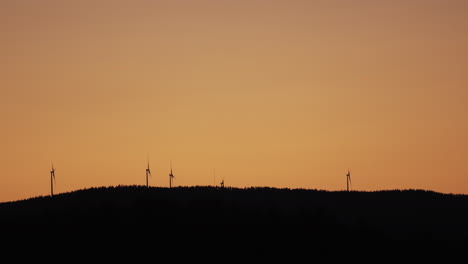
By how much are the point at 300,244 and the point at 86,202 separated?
22318 millimetres

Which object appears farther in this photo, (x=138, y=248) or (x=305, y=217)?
(x=305, y=217)

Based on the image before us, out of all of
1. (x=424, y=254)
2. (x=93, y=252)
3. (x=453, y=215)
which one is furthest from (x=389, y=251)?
(x=93, y=252)

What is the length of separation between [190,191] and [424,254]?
2600 centimetres

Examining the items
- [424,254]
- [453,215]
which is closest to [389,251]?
[424,254]

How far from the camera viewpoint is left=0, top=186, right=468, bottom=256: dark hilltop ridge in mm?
132375

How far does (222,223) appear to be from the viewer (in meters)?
135

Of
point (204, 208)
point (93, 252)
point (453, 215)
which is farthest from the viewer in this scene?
point (453, 215)

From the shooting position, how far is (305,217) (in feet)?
458

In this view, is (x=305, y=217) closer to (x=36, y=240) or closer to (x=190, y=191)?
(x=190, y=191)

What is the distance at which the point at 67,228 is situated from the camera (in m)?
132

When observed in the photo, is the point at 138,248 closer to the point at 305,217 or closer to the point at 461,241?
the point at 305,217

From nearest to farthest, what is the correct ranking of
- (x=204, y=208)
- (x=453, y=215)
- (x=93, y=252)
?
→ 1. (x=93, y=252)
2. (x=204, y=208)
3. (x=453, y=215)

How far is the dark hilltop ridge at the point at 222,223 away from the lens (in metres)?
132

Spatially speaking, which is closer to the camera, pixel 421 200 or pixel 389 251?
pixel 389 251
